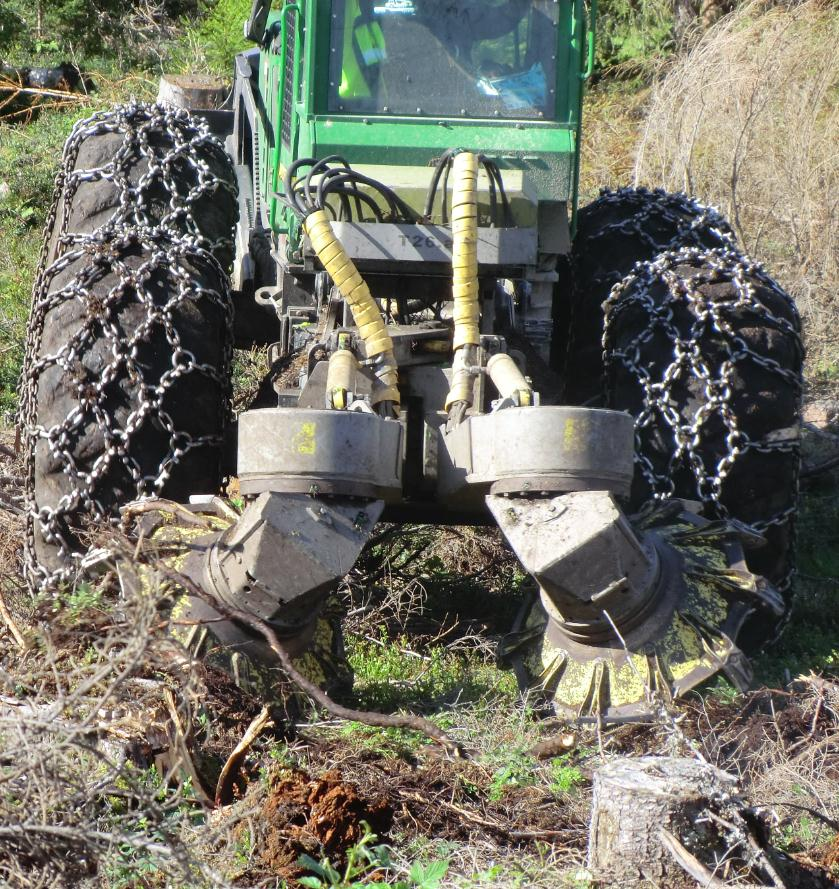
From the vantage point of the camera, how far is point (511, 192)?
5047 millimetres

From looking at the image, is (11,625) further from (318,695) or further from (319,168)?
(319,168)

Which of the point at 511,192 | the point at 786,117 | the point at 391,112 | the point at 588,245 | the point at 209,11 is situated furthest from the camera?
the point at 209,11

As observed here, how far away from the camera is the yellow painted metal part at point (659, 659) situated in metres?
4.27

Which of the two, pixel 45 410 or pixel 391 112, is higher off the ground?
pixel 391 112

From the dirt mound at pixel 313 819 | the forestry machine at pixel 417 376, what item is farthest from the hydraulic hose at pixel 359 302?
the dirt mound at pixel 313 819

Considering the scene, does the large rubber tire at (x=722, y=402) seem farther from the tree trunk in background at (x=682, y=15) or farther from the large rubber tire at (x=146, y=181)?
the tree trunk in background at (x=682, y=15)

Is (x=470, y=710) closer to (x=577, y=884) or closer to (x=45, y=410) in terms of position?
(x=577, y=884)

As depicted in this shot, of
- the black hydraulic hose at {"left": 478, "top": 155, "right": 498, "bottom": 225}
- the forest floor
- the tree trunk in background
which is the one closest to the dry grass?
the tree trunk in background

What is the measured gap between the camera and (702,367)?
5000 millimetres

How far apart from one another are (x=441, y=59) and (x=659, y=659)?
2.50 metres

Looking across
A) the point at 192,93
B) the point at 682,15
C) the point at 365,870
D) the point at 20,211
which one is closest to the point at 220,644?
the point at 365,870

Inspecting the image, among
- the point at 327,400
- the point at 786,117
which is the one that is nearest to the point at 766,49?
the point at 786,117

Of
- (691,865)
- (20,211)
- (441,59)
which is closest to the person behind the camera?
(691,865)

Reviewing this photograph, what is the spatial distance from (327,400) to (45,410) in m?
0.99
